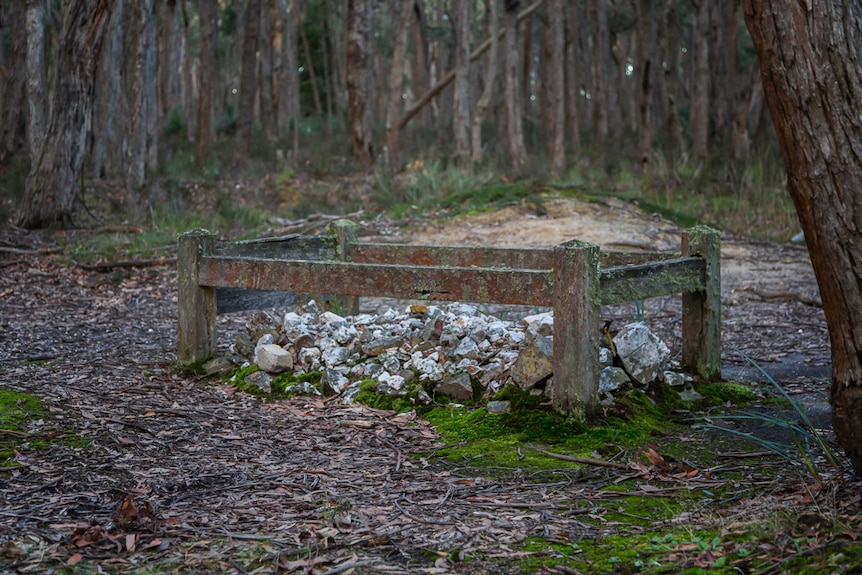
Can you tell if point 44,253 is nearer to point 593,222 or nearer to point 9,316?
point 9,316

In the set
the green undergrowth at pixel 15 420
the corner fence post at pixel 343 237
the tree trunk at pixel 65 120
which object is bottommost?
the green undergrowth at pixel 15 420

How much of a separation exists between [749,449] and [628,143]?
19017 millimetres

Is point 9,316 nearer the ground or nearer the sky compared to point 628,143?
nearer the ground

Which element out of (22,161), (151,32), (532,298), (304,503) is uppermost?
(151,32)

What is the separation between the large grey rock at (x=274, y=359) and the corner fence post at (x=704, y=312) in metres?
2.43

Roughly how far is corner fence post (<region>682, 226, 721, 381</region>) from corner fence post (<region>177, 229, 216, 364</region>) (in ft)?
9.73

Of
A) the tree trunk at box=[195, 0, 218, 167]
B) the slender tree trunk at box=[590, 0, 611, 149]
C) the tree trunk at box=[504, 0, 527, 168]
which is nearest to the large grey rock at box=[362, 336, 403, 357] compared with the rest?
the tree trunk at box=[504, 0, 527, 168]

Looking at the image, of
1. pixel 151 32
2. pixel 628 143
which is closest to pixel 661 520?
pixel 151 32

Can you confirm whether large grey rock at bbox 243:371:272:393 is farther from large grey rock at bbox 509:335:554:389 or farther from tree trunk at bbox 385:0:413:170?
tree trunk at bbox 385:0:413:170

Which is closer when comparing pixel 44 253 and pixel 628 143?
pixel 44 253

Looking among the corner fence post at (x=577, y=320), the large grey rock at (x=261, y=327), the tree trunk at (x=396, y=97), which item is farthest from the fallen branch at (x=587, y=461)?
the tree trunk at (x=396, y=97)

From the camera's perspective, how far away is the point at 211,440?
4191mm

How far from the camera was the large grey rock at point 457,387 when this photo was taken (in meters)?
4.70

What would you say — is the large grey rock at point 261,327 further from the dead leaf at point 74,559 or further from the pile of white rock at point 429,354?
the dead leaf at point 74,559
